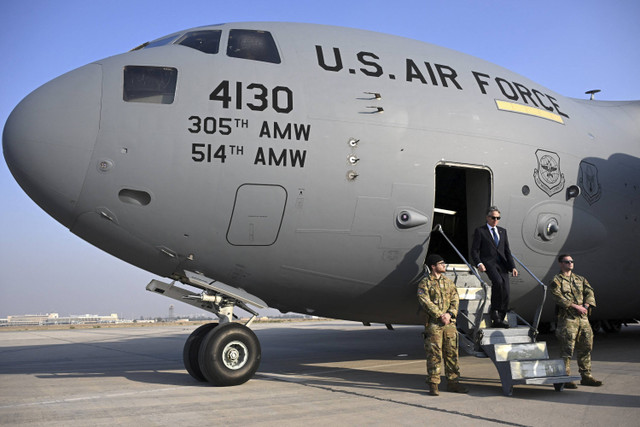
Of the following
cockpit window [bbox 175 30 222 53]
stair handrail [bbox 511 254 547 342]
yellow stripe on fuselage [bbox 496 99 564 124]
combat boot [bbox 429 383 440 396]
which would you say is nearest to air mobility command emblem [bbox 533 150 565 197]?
yellow stripe on fuselage [bbox 496 99 564 124]

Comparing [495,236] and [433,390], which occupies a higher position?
[495,236]

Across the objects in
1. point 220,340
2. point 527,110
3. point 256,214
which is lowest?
point 220,340

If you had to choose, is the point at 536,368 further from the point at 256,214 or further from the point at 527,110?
the point at 527,110

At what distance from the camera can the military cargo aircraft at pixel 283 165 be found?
23.5 feet

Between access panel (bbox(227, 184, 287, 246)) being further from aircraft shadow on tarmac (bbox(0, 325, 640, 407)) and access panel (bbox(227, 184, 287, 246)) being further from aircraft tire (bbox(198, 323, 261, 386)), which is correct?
aircraft shadow on tarmac (bbox(0, 325, 640, 407))

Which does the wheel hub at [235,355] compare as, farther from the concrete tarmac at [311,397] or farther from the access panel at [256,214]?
the access panel at [256,214]

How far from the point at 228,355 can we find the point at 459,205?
208 inches

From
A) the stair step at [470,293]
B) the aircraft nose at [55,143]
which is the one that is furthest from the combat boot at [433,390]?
the aircraft nose at [55,143]

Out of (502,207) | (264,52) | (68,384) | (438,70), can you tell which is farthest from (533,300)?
(68,384)

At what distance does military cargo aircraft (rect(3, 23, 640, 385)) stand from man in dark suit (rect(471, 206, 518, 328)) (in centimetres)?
69

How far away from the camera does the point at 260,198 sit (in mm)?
7461

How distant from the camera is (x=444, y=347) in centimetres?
727

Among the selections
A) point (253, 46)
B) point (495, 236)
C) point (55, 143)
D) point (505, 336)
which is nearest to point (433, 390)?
point (505, 336)

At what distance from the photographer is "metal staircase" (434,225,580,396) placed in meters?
6.95
